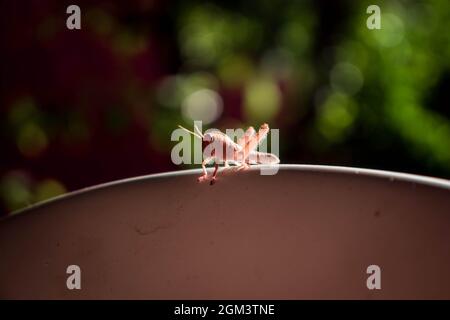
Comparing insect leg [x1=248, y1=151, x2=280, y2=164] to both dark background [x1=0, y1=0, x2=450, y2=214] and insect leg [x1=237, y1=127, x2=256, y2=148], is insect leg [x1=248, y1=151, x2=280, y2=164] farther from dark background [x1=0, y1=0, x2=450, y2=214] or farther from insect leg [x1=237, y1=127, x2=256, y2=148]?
dark background [x1=0, y1=0, x2=450, y2=214]

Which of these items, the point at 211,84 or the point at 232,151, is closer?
the point at 232,151

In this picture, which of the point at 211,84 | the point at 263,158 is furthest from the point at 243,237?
the point at 211,84

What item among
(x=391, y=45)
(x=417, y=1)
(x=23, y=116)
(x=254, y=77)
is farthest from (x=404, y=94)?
(x=23, y=116)

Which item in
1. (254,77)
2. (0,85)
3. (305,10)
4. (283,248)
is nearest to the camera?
(283,248)

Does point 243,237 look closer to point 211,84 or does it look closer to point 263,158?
point 263,158

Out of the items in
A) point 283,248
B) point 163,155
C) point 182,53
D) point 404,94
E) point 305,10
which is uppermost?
point 305,10

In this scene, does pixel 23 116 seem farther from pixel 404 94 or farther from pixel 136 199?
pixel 404 94
